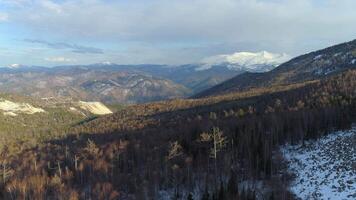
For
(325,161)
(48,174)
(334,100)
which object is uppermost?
(334,100)

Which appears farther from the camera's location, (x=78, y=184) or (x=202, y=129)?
(x=202, y=129)

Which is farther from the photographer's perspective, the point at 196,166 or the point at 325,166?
the point at 196,166

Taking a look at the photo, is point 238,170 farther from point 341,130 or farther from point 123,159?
point 123,159

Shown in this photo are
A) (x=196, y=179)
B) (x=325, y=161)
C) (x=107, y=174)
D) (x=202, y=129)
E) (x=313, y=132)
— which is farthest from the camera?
(x=202, y=129)

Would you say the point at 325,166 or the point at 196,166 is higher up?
the point at 325,166

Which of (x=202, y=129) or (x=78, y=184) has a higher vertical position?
(x=202, y=129)

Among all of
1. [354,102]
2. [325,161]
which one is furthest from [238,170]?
[354,102]

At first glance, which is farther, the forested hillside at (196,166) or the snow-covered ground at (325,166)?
the forested hillside at (196,166)

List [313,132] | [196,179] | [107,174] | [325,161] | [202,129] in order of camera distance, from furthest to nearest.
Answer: [202,129], [107,174], [313,132], [196,179], [325,161]
